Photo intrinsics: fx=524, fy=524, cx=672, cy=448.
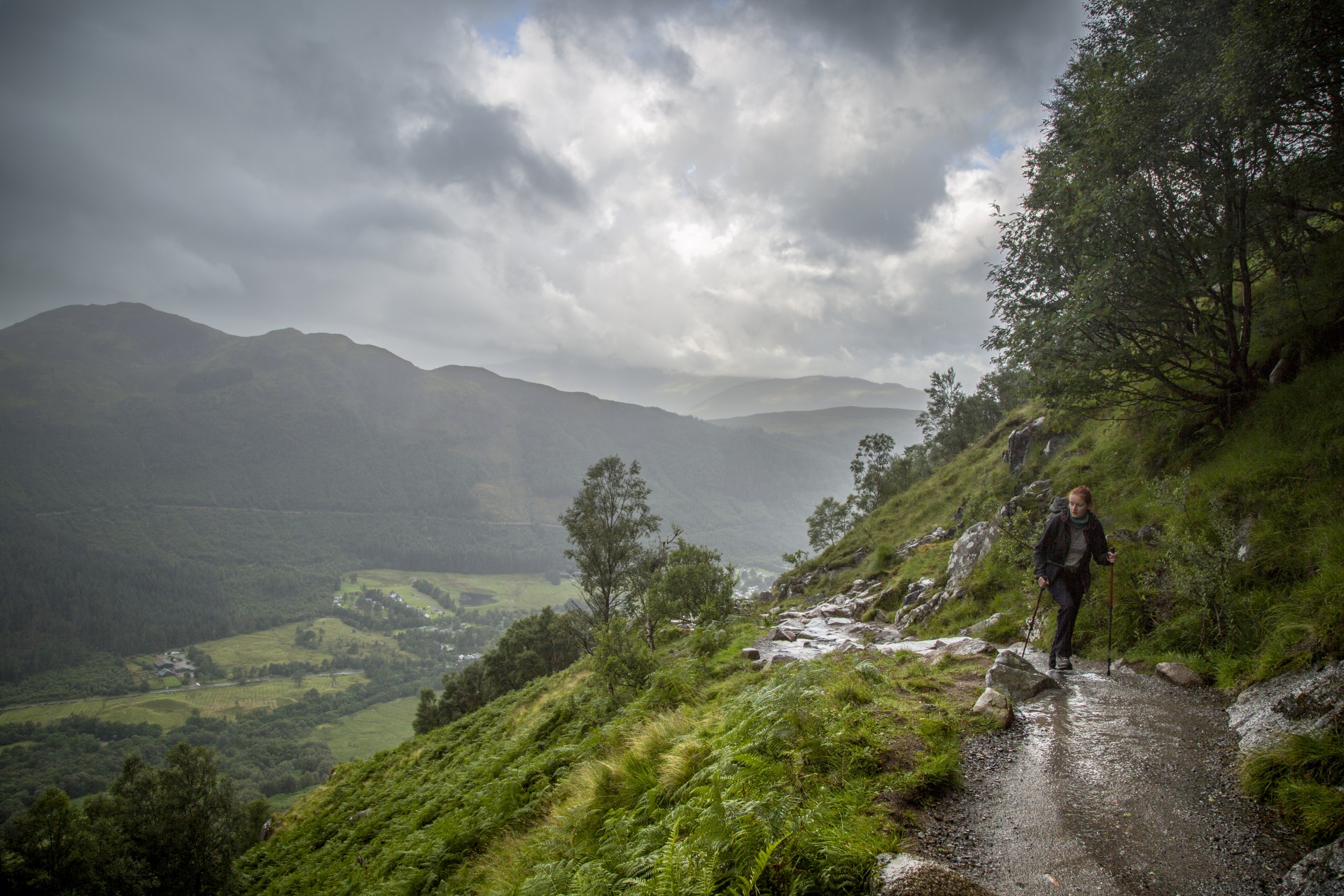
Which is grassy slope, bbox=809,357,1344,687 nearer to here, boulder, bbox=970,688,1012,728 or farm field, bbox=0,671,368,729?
boulder, bbox=970,688,1012,728

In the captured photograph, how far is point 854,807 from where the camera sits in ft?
15.9

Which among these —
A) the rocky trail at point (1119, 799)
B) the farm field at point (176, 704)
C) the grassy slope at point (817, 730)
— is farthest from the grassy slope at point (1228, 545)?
the farm field at point (176, 704)

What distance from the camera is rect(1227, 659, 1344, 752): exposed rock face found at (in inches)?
209

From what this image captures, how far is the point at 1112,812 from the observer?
489cm

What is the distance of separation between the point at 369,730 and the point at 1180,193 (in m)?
169

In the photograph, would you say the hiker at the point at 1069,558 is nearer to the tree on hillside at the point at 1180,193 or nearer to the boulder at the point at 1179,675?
the boulder at the point at 1179,675

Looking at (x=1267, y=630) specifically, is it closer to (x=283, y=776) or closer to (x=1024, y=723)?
(x=1024, y=723)

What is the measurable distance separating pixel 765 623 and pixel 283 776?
12231 centimetres

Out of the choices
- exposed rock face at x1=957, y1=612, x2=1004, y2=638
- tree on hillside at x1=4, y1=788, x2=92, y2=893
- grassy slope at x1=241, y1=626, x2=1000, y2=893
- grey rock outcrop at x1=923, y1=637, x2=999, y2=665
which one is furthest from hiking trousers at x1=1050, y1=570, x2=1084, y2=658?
tree on hillside at x1=4, y1=788, x2=92, y2=893

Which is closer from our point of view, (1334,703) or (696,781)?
(1334,703)

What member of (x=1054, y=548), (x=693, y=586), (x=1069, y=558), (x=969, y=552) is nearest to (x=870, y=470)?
(x=693, y=586)

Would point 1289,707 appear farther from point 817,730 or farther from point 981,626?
point 981,626

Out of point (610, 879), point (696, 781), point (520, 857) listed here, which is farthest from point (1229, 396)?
point (520, 857)

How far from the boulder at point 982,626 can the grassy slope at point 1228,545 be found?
1.10 ft
